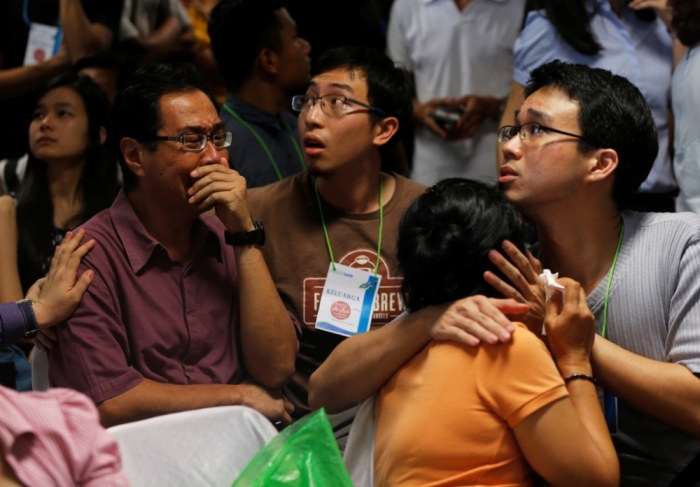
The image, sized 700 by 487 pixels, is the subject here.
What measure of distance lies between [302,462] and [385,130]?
142 cm

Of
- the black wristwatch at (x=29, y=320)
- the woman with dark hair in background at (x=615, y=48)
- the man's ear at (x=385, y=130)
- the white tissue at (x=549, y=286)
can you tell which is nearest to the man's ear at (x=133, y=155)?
the black wristwatch at (x=29, y=320)

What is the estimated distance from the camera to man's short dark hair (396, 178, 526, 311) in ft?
6.14

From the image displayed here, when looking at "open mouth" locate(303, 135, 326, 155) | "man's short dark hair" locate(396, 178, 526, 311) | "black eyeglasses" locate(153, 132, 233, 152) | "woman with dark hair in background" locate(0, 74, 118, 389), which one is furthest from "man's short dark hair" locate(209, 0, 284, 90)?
"man's short dark hair" locate(396, 178, 526, 311)

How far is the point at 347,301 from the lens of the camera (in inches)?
105

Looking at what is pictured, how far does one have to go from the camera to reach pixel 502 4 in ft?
12.3

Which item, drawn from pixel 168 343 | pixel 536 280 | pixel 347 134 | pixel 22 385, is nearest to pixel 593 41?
pixel 347 134

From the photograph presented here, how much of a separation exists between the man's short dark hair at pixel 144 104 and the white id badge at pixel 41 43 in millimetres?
1394

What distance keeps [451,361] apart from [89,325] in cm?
87

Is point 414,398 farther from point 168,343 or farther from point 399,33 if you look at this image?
point 399,33

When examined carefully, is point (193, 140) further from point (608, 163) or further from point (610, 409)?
point (610, 409)

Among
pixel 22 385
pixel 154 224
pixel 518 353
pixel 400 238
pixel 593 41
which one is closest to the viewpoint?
pixel 518 353

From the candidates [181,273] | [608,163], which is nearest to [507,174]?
[608,163]

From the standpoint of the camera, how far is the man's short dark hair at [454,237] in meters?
1.87

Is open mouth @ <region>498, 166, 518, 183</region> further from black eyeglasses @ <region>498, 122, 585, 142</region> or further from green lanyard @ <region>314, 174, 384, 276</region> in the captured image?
green lanyard @ <region>314, 174, 384, 276</region>
